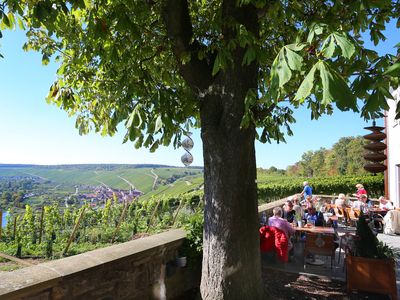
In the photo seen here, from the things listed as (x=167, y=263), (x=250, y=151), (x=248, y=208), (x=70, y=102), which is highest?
(x=70, y=102)

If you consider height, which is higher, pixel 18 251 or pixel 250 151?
pixel 250 151

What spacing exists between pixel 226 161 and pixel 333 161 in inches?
1972

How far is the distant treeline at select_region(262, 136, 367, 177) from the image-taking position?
43.0m

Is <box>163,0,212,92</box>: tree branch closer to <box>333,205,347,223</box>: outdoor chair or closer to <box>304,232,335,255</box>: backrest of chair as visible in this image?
<box>304,232,335,255</box>: backrest of chair

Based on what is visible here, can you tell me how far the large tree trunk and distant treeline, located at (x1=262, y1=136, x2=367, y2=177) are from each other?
39727 millimetres

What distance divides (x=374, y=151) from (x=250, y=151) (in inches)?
231

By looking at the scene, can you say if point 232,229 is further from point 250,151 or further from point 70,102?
point 70,102

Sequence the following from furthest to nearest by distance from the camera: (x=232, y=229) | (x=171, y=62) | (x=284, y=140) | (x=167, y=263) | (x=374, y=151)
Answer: (x=374, y=151)
(x=171, y=62)
(x=167, y=263)
(x=284, y=140)
(x=232, y=229)

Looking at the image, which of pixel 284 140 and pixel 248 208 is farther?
pixel 284 140

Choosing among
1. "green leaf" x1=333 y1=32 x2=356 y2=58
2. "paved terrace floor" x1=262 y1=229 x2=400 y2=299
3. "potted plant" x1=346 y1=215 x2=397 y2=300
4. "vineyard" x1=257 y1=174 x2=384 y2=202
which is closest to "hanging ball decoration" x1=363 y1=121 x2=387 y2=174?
"paved terrace floor" x1=262 y1=229 x2=400 y2=299

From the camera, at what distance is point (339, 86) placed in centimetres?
164

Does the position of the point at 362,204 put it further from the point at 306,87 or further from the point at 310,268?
the point at 306,87

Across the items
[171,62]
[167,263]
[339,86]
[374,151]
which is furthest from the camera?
[374,151]

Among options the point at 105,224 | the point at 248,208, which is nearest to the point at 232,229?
the point at 248,208
